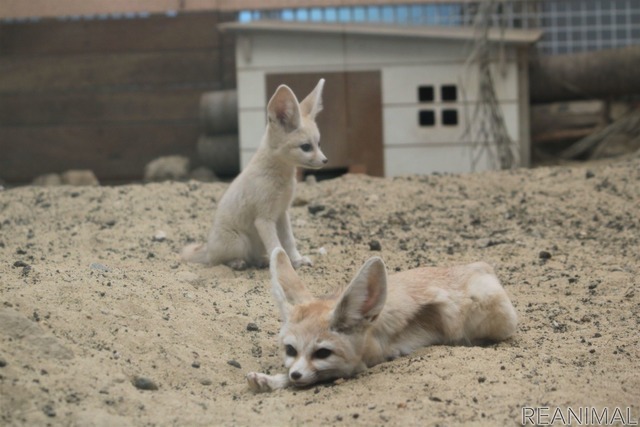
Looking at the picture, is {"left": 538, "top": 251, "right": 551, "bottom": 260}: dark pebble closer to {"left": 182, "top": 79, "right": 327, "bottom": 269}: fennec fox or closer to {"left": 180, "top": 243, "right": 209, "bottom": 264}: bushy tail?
{"left": 182, "top": 79, "right": 327, "bottom": 269}: fennec fox

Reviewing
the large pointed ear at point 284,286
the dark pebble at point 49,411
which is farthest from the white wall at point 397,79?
the dark pebble at point 49,411

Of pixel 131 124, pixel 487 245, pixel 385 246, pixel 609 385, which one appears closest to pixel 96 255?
pixel 385 246

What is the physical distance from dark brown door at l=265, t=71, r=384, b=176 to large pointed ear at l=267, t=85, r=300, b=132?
3.37 meters

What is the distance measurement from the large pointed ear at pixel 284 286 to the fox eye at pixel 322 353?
281mm

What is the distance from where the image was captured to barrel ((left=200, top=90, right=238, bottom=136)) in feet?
32.1

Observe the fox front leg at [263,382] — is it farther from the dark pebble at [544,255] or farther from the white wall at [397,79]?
the white wall at [397,79]

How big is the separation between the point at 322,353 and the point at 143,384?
27.8 inches

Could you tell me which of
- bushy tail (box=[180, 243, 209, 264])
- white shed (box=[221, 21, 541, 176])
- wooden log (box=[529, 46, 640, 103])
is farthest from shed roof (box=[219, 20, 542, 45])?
bushy tail (box=[180, 243, 209, 264])

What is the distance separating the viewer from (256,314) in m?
4.61

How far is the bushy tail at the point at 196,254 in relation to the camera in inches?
236

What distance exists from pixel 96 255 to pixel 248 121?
4007 millimetres

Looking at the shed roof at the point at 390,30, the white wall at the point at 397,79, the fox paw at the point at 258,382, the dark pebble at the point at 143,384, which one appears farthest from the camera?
the white wall at the point at 397,79

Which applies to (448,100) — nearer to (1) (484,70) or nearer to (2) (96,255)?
(1) (484,70)

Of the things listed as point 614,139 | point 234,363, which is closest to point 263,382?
point 234,363
